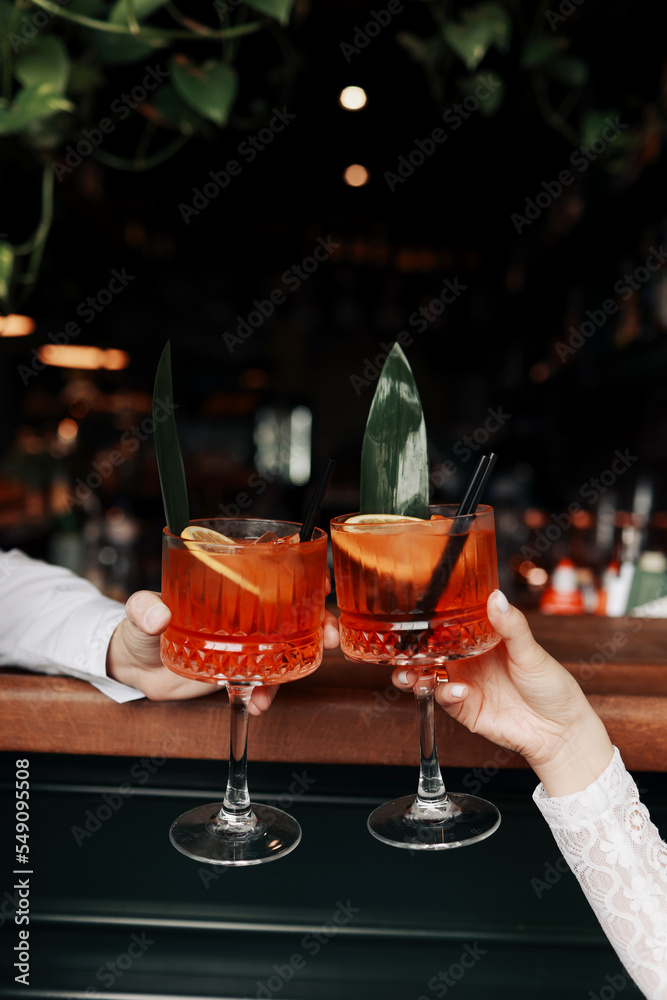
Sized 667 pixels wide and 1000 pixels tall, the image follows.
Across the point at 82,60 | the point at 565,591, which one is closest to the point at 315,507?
the point at 82,60

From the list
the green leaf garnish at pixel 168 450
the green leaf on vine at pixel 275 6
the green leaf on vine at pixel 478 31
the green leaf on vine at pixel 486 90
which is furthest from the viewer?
the green leaf on vine at pixel 486 90

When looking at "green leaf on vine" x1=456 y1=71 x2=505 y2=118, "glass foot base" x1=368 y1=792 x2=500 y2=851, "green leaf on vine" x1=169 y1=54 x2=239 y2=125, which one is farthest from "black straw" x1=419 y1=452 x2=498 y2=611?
"green leaf on vine" x1=456 y1=71 x2=505 y2=118

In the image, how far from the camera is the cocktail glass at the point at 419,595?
67cm

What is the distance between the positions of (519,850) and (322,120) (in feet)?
11.9

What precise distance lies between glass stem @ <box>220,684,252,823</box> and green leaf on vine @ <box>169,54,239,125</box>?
0.99 metres

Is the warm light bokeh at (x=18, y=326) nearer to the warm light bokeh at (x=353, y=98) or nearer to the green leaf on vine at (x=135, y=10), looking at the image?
the warm light bokeh at (x=353, y=98)

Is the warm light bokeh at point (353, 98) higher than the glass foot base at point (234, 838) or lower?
higher

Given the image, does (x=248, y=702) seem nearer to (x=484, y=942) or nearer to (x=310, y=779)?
(x=310, y=779)

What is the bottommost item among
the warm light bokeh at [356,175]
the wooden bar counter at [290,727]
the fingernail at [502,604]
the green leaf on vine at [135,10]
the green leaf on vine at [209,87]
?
the wooden bar counter at [290,727]

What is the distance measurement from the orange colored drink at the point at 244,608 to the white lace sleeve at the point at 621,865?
282mm

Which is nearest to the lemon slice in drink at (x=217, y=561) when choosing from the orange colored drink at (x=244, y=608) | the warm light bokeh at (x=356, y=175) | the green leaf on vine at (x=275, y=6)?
the orange colored drink at (x=244, y=608)

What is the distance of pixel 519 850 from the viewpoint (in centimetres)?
88

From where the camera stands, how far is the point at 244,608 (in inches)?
25.8

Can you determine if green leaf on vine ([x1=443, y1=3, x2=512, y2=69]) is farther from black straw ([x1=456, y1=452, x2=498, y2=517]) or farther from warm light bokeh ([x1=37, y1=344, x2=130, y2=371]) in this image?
warm light bokeh ([x1=37, y1=344, x2=130, y2=371])
